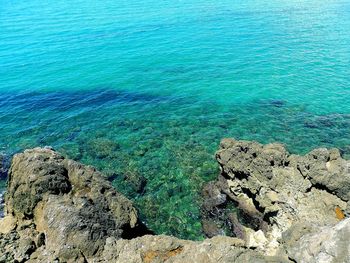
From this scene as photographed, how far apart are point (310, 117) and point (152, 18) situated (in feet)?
171

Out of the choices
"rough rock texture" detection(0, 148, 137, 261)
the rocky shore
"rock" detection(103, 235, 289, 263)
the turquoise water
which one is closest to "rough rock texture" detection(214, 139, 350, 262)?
the rocky shore

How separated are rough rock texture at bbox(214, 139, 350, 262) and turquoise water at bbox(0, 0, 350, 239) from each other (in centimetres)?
362

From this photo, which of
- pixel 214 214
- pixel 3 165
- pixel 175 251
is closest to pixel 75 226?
pixel 175 251

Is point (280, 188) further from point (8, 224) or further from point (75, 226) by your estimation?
point (8, 224)

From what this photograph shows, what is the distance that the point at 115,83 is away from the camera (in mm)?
43469

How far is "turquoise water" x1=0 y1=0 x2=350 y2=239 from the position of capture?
2588 cm

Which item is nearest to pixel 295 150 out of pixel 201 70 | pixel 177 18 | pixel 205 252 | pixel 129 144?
pixel 129 144

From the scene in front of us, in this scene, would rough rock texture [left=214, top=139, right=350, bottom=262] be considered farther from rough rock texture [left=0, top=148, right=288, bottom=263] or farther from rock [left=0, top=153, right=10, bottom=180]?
rock [left=0, top=153, right=10, bottom=180]

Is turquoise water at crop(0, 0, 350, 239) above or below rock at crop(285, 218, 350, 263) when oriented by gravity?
below

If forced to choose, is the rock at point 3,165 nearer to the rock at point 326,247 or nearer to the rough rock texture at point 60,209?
the rough rock texture at point 60,209

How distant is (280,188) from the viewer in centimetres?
1755

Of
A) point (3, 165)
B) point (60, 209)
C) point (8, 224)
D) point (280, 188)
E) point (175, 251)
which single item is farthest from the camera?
point (3, 165)

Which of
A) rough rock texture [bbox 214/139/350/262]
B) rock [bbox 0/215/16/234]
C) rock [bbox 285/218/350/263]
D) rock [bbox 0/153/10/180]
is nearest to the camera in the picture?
rock [bbox 285/218/350/263]

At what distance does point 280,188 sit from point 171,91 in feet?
83.0
